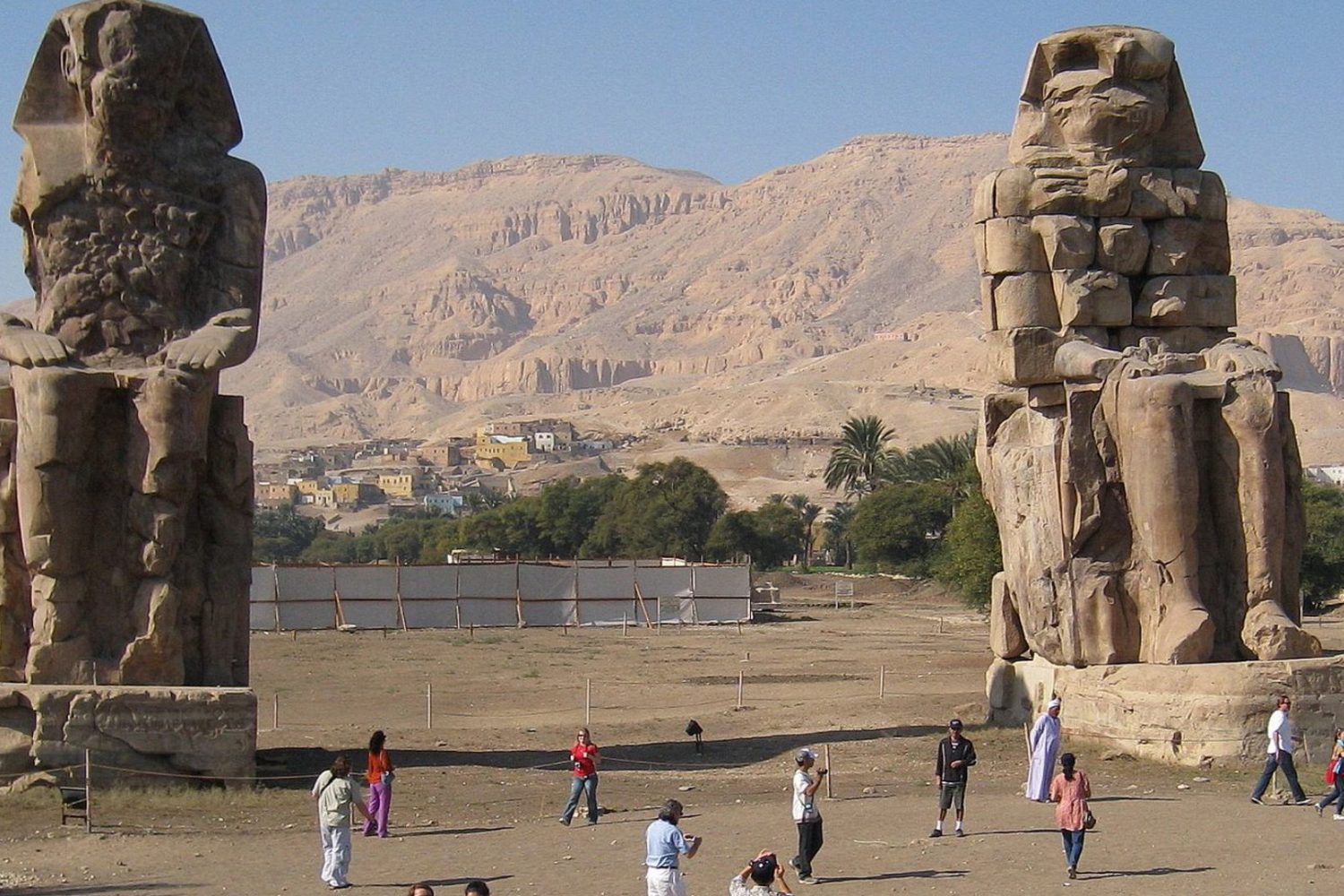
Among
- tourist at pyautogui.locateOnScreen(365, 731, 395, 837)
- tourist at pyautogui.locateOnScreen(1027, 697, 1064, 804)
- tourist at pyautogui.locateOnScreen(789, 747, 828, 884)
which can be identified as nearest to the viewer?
tourist at pyautogui.locateOnScreen(789, 747, 828, 884)

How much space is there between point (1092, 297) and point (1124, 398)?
143 cm

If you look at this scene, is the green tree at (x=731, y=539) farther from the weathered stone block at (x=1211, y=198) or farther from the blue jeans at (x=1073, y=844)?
the blue jeans at (x=1073, y=844)

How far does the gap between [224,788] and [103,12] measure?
17.7 feet

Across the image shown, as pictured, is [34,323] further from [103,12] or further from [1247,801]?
[1247,801]

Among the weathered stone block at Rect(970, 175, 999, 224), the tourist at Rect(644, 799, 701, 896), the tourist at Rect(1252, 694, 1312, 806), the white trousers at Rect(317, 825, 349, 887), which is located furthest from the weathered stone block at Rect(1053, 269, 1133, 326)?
the tourist at Rect(644, 799, 701, 896)

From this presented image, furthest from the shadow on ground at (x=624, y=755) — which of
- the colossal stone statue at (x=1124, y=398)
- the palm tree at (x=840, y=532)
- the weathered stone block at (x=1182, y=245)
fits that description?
the palm tree at (x=840, y=532)

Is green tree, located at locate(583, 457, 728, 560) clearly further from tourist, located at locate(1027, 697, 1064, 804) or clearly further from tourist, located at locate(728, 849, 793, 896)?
tourist, located at locate(728, 849, 793, 896)

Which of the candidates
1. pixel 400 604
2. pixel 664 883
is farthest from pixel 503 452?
pixel 664 883

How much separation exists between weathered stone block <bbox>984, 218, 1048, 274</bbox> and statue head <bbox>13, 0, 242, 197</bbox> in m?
6.20

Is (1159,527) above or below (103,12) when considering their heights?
below

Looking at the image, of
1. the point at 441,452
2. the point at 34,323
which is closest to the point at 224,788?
the point at 34,323

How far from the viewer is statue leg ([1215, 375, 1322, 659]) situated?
49.3ft

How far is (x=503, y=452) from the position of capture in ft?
493

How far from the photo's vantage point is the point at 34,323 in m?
15.0
